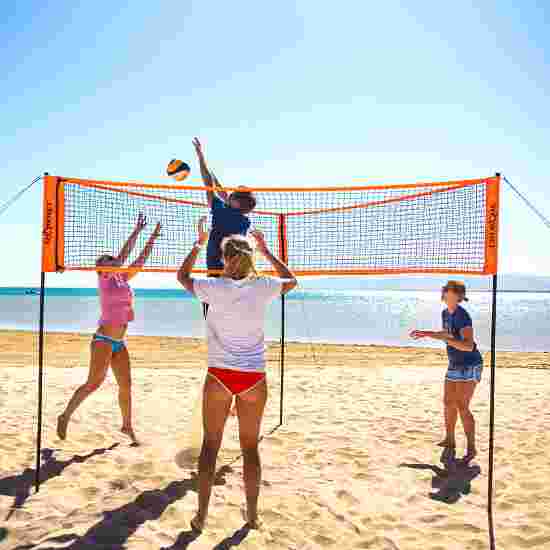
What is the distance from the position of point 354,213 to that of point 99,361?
296 centimetres

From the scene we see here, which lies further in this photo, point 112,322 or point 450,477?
point 112,322

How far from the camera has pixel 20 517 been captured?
3.53 meters

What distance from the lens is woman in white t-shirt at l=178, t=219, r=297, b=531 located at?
3051 millimetres

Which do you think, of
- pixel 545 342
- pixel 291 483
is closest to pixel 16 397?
pixel 291 483

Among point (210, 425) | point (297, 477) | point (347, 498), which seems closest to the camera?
point (210, 425)

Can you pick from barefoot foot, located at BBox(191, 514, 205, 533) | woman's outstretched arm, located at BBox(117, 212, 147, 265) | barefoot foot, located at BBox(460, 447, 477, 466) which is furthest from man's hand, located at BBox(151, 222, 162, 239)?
barefoot foot, located at BBox(460, 447, 477, 466)

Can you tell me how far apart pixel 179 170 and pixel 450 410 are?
3626mm

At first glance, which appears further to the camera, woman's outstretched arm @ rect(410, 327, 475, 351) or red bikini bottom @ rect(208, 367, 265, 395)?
woman's outstretched arm @ rect(410, 327, 475, 351)

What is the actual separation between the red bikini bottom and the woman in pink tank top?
2158 millimetres

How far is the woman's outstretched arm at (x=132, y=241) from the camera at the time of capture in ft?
16.4

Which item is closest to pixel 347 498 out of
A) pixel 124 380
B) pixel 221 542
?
pixel 221 542

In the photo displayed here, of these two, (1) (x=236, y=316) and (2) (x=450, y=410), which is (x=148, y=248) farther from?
(2) (x=450, y=410)

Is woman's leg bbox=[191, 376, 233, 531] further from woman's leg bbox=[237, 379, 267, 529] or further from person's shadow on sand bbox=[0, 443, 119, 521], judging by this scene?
person's shadow on sand bbox=[0, 443, 119, 521]

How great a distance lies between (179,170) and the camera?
200 inches
